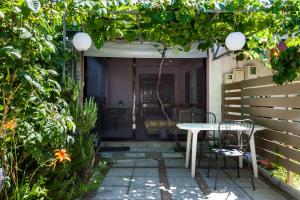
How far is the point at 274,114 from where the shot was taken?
4.48 metres

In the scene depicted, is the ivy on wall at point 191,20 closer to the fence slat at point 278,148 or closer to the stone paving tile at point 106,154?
the fence slat at point 278,148

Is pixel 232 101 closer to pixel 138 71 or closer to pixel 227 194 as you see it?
pixel 138 71

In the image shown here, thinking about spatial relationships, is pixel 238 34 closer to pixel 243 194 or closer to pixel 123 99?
pixel 243 194

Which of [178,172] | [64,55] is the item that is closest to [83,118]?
[64,55]

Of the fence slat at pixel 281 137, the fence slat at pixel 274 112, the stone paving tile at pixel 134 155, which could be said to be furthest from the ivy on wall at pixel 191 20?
the stone paving tile at pixel 134 155

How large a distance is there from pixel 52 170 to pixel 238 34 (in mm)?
2995

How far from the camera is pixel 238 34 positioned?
4219mm

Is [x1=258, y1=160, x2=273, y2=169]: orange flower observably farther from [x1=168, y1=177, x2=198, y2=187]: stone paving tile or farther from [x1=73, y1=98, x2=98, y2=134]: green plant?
[x1=73, y1=98, x2=98, y2=134]: green plant

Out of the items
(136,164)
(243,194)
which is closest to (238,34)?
(243,194)

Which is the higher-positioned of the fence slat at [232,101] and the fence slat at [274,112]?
the fence slat at [232,101]

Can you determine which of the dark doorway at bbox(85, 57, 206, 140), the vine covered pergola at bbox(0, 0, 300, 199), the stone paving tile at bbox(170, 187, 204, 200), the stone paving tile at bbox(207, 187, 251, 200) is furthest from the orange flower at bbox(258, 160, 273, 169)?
the dark doorway at bbox(85, 57, 206, 140)

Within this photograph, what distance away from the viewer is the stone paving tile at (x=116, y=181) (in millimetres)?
4176

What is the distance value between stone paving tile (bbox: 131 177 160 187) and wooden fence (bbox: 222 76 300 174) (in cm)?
178

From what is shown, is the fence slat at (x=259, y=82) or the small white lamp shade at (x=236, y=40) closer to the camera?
the small white lamp shade at (x=236, y=40)
